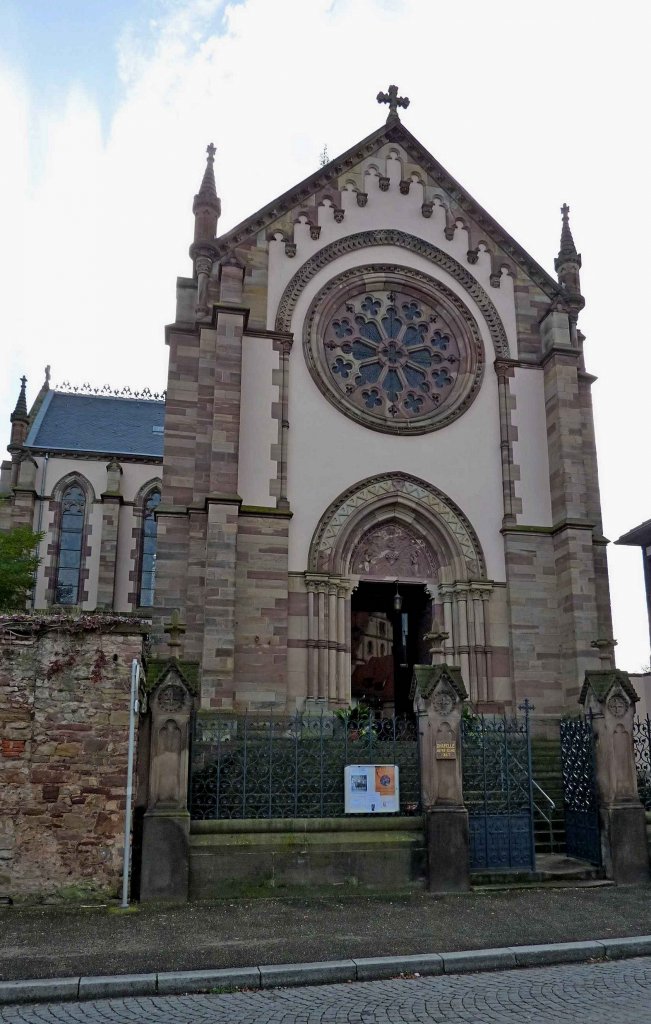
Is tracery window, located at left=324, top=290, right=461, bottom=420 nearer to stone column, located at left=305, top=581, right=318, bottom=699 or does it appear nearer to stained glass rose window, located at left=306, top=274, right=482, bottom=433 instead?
stained glass rose window, located at left=306, top=274, right=482, bottom=433

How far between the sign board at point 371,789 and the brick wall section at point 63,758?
9.93ft

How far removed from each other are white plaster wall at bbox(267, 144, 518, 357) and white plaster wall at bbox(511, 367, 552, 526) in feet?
3.06

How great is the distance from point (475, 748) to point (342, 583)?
6.91m

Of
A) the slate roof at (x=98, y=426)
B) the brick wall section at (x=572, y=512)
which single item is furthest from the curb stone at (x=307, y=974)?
the slate roof at (x=98, y=426)

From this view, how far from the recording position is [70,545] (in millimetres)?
37000

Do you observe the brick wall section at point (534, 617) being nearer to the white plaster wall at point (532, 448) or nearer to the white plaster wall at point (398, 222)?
the white plaster wall at point (532, 448)

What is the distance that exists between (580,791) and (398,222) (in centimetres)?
1462

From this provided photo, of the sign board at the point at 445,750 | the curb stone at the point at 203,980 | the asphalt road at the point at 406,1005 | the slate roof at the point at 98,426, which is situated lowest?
the asphalt road at the point at 406,1005

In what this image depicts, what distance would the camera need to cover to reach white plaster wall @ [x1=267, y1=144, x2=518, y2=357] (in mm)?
21922

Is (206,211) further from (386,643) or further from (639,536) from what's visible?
(639,536)

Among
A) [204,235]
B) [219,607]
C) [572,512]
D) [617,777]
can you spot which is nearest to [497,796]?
[617,777]

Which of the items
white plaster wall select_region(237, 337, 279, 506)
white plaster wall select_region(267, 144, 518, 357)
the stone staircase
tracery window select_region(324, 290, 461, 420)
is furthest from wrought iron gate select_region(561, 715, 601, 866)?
white plaster wall select_region(267, 144, 518, 357)

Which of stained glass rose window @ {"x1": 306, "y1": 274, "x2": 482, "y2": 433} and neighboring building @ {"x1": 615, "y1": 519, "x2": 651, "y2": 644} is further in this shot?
neighboring building @ {"x1": 615, "y1": 519, "x2": 651, "y2": 644}

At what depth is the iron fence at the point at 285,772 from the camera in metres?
12.0
